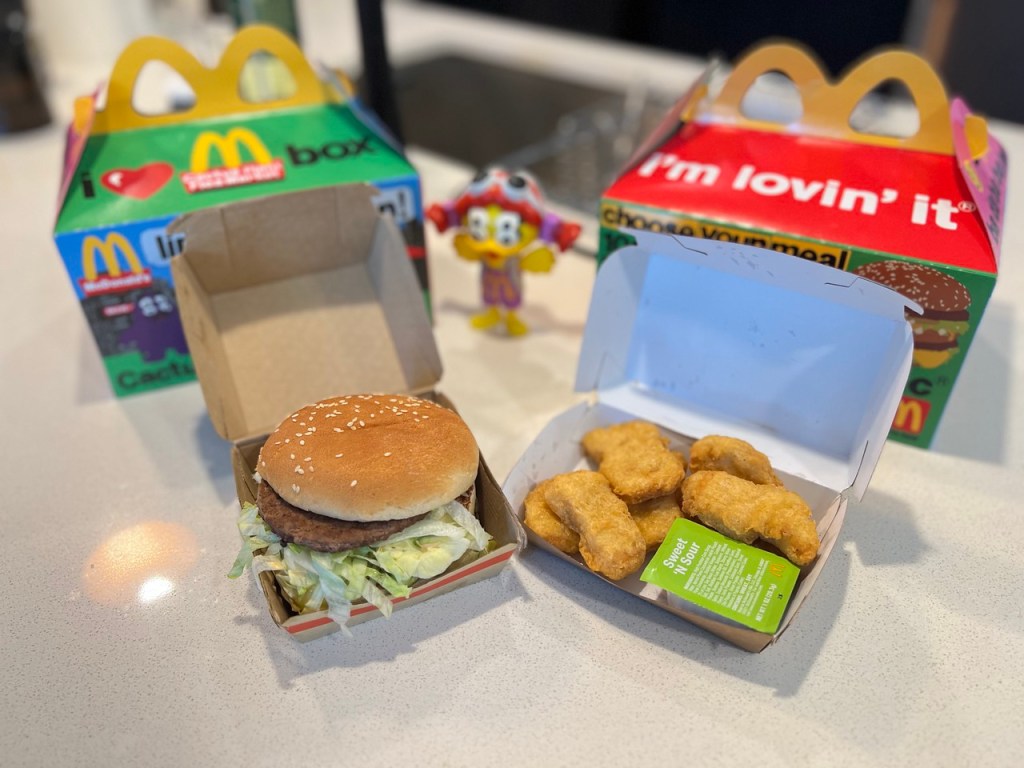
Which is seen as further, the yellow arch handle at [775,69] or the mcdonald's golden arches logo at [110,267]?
the yellow arch handle at [775,69]

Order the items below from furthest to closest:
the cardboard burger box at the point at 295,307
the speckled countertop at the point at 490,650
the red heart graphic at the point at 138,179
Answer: the red heart graphic at the point at 138,179
the cardboard burger box at the point at 295,307
the speckled countertop at the point at 490,650

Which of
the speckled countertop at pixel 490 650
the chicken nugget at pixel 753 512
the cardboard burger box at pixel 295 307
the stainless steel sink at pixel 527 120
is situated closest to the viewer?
the speckled countertop at pixel 490 650

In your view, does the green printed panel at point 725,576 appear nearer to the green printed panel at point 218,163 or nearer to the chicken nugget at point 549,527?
the chicken nugget at point 549,527

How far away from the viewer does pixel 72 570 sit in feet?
3.44

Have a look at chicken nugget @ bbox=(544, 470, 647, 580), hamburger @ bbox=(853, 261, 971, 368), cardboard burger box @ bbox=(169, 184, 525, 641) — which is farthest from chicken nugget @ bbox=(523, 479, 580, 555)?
hamburger @ bbox=(853, 261, 971, 368)

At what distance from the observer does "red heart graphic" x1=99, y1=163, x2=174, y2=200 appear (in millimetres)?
1286

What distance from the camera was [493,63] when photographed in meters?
2.95

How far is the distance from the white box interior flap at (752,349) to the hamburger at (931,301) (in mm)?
95

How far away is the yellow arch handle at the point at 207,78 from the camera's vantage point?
4.60 ft

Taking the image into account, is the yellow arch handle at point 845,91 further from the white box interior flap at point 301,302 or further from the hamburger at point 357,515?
the hamburger at point 357,515

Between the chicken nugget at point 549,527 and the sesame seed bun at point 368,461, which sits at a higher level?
the sesame seed bun at point 368,461

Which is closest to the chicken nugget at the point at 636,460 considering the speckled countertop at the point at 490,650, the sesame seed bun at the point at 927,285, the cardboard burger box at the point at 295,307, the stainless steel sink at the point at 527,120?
the speckled countertop at the point at 490,650

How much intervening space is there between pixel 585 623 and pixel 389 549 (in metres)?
0.27

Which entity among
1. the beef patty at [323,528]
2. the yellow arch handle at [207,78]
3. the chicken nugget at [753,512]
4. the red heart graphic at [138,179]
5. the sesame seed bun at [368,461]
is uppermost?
the yellow arch handle at [207,78]
